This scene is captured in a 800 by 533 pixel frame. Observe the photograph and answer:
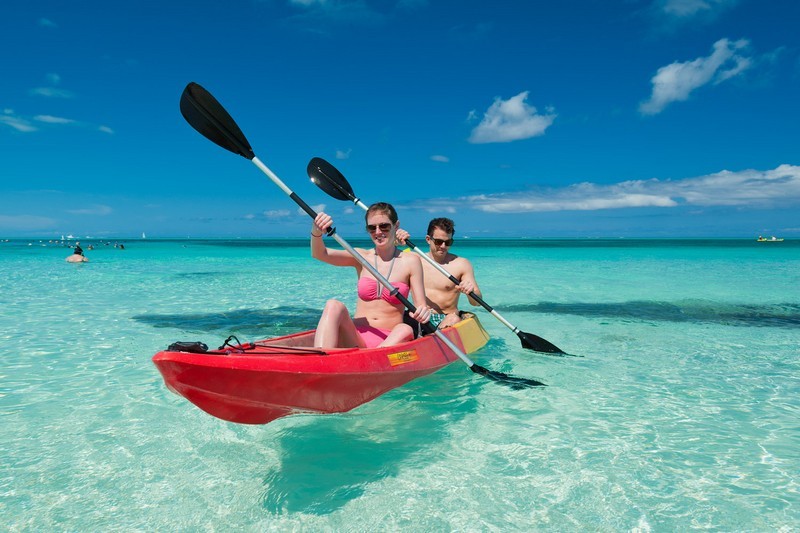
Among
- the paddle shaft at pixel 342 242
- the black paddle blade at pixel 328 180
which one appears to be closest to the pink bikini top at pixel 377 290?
the paddle shaft at pixel 342 242

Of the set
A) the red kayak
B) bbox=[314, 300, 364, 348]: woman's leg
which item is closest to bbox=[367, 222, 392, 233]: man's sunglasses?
bbox=[314, 300, 364, 348]: woman's leg

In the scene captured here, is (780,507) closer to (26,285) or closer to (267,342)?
(267,342)

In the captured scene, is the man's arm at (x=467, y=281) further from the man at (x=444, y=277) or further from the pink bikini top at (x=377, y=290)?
the pink bikini top at (x=377, y=290)

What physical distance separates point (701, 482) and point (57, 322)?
34.4 ft

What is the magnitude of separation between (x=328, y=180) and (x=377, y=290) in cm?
253

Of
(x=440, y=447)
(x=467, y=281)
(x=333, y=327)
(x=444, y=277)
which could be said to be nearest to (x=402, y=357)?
(x=333, y=327)

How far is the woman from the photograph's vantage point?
190 inches

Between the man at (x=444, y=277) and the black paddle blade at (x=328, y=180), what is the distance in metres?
1.32

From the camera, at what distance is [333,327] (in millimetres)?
4414

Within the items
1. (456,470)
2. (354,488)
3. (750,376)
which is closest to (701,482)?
(456,470)

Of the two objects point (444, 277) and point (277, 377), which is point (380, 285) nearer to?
point (277, 377)

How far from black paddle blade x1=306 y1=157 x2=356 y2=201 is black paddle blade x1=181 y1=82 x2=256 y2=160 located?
1833mm

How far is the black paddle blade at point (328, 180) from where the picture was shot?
704cm

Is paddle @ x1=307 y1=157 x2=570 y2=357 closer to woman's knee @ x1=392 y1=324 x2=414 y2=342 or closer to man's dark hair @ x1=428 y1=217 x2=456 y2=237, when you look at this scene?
man's dark hair @ x1=428 y1=217 x2=456 y2=237
